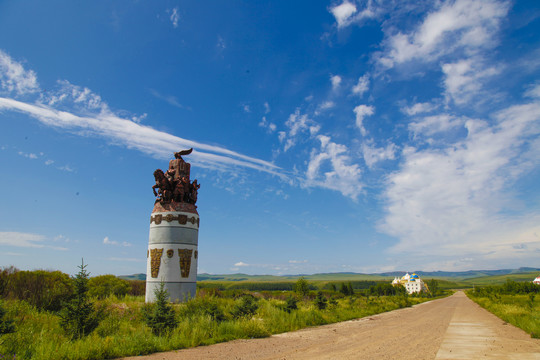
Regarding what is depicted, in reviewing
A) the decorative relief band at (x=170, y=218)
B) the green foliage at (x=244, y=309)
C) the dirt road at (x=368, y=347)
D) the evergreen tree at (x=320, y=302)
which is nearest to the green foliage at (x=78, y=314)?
the dirt road at (x=368, y=347)

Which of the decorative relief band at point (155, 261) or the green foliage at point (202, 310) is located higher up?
the decorative relief band at point (155, 261)

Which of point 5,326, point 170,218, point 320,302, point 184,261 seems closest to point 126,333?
point 5,326

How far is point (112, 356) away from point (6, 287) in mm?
17213

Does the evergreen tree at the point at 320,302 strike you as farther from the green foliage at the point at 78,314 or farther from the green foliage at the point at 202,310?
the green foliage at the point at 78,314

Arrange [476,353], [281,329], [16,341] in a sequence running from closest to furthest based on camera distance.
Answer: [16,341], [476,353], [281,329]

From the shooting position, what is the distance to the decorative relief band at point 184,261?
72.7ft

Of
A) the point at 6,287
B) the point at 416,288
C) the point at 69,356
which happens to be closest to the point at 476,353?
the point at 69,356

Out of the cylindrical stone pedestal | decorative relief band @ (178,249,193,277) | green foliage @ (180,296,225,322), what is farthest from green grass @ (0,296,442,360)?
decorative relief band @ (178,249,193,277)

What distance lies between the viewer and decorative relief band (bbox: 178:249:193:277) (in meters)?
22.2

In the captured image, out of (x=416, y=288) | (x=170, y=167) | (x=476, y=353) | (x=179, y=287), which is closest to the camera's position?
(x=476, y=353)

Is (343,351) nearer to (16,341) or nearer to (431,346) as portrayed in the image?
(431,346)

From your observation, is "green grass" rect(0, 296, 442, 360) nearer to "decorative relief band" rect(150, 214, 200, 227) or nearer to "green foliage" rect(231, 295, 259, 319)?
"green foliage" rect(231, 295, 259, 319)

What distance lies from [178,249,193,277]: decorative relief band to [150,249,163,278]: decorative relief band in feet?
4.35

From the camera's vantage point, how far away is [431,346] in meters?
13.7
